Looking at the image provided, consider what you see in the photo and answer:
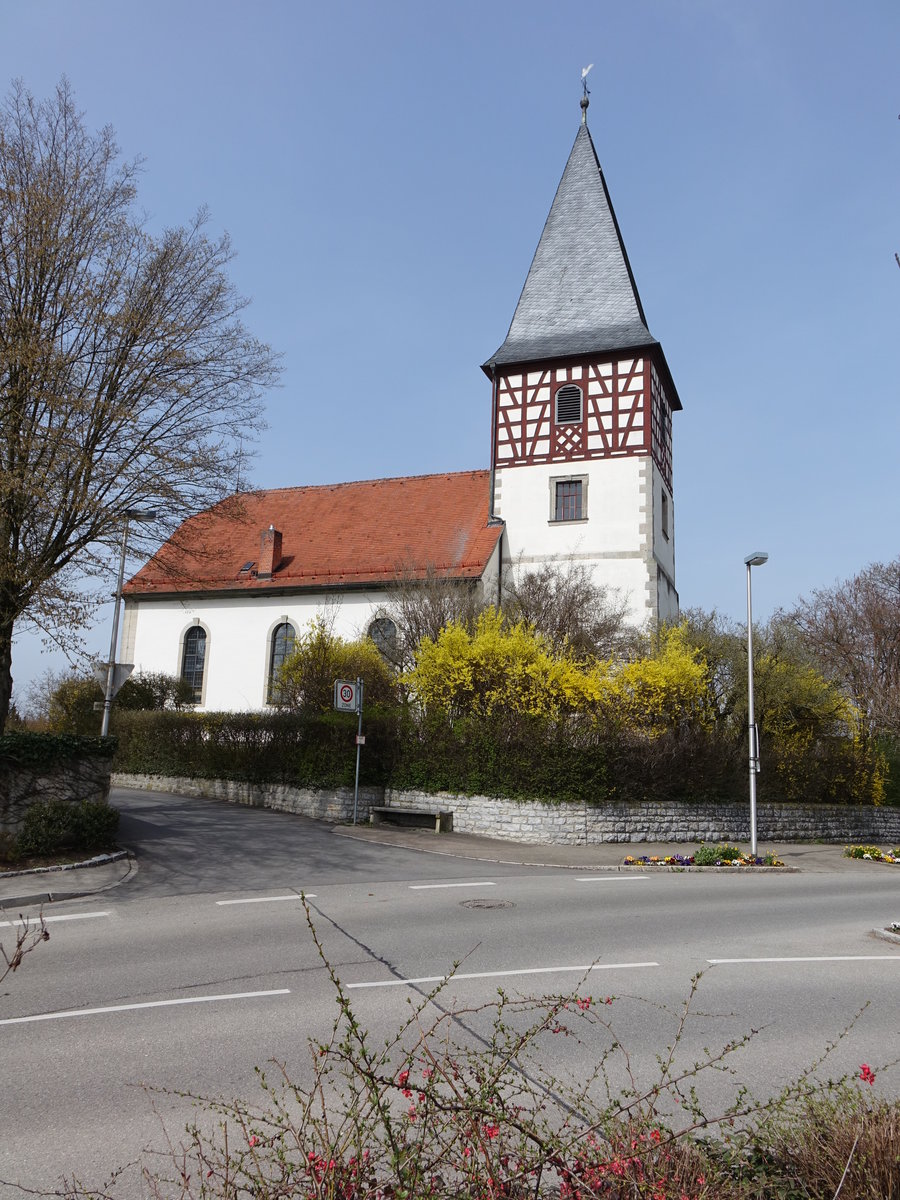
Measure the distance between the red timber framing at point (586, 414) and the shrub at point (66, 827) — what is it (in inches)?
764

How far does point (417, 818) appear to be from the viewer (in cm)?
2092

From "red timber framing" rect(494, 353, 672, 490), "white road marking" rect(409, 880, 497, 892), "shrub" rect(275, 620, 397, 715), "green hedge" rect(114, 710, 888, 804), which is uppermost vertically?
"red timber framing" rect(494, 353, 672, 490)

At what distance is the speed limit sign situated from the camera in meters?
20.6

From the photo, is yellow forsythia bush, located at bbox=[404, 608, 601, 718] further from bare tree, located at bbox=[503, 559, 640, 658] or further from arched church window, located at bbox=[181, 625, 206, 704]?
arched church window, located at bbox=[181, 625, 206, 704]

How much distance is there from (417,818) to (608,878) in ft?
22.1

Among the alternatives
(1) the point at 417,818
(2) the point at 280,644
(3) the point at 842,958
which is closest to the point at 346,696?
(1) the point at 417,818

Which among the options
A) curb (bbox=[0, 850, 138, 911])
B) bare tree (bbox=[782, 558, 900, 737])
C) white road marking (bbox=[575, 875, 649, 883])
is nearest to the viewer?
curb (bbox=[0, 850, 138, 911])

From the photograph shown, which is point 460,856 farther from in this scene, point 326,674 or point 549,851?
point 326,674

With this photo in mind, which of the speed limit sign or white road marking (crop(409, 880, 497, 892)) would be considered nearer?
white road marking (crop(409, 880, 497, 892))

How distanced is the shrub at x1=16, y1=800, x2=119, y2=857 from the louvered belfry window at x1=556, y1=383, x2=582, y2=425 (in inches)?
796

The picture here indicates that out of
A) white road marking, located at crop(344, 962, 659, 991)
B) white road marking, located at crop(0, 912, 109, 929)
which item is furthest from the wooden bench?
white road marking, located at crop(344, 962, 659, 991)

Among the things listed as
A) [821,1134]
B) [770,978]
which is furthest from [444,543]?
[821,1134]

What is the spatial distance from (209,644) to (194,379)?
55.8 feet

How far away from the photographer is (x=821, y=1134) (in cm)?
331
